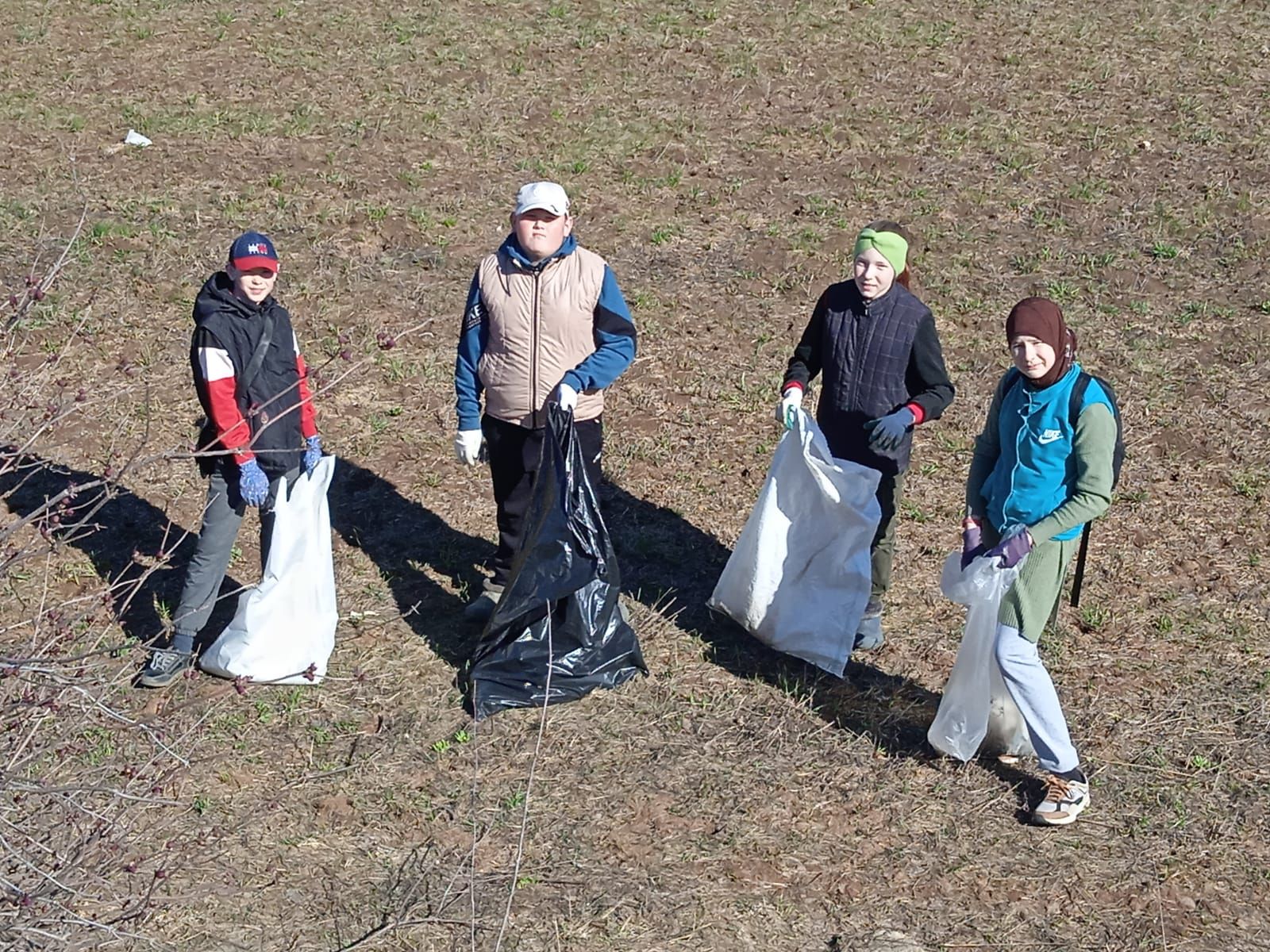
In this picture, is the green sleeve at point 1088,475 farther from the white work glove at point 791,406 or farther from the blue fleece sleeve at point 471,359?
the blue fleece sleeve at point 471,359

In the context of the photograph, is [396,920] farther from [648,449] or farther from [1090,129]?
[1090,129]

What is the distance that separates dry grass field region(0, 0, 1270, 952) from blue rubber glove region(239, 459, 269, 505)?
2.05 ft

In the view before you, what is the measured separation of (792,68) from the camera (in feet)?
36.4

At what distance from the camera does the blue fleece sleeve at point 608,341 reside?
4883 millimetres

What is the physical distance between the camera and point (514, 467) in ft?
17.0

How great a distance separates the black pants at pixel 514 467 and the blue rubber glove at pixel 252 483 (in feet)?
2.80

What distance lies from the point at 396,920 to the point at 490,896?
11.2 inches

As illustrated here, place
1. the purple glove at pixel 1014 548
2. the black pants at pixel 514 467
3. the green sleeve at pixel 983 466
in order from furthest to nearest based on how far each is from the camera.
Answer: the black pants at pixel 514 467 → the green sleeve at pixel 983 466 → the purple glove at pixel 1014 548

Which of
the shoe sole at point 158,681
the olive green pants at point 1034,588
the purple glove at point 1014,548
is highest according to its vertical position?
the purple glove at point 1014,548

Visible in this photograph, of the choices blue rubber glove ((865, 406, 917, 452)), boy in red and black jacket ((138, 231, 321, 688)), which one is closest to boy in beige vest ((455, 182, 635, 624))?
boy in red and black jacket ((138, 231, 321, 688))

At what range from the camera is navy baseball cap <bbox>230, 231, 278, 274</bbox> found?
14.9 feet

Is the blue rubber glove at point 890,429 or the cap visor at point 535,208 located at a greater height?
the cap visor at point 535,208

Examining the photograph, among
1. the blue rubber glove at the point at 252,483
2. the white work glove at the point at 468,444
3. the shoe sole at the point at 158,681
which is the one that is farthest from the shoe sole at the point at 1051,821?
the shoe sole at the point at 158,681

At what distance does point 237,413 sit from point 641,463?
92.6 inches
